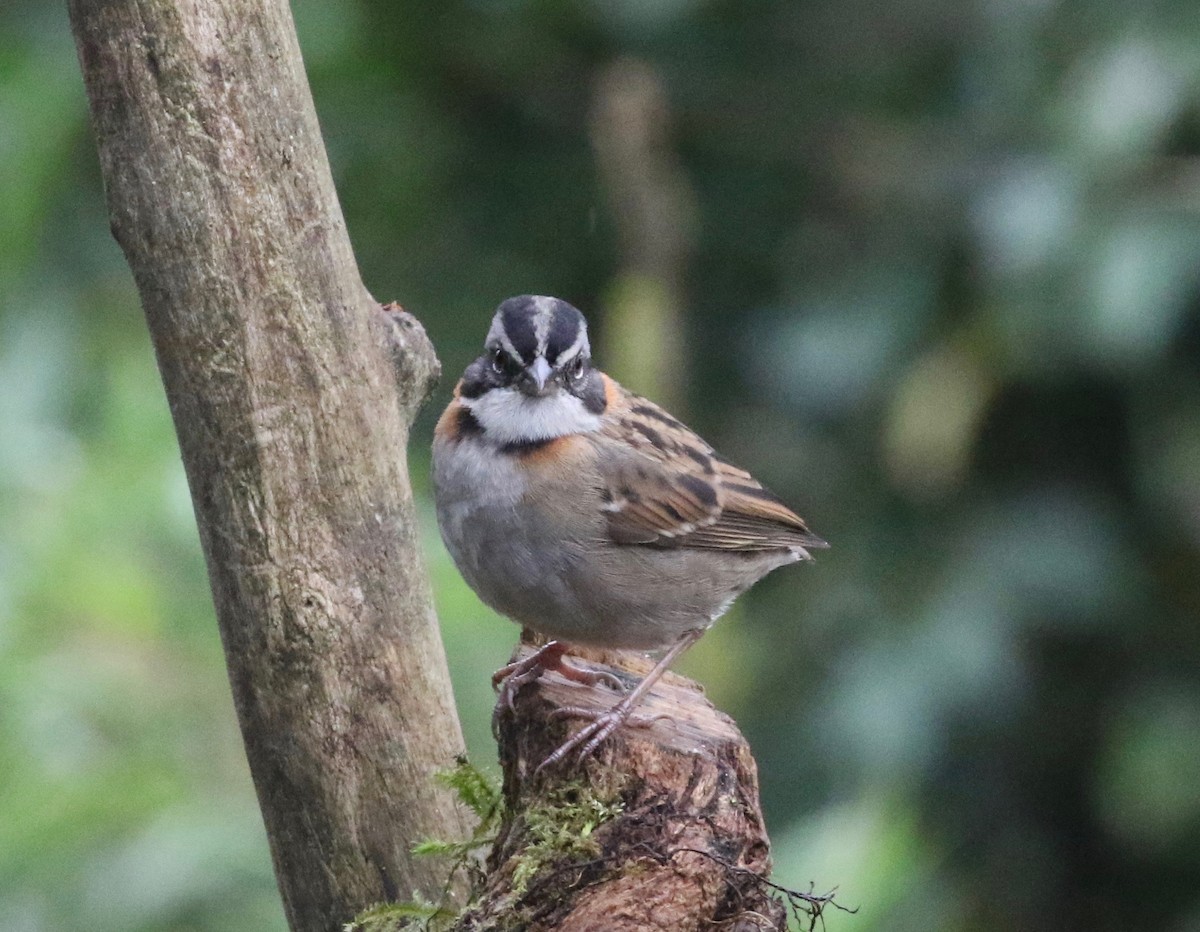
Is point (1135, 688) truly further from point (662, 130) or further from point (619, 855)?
point (619, 855)

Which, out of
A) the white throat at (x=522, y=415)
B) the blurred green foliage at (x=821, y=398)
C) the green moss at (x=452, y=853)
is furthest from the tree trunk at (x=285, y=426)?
the blurred green foliage at (x=821, y=398)

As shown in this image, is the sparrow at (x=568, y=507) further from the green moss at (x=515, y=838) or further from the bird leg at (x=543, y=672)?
the green moss at (x=515, y=838)

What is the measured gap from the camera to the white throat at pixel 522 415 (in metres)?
4.50

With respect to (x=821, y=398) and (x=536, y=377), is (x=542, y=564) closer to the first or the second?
(x=536, y=377)

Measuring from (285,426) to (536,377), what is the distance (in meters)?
1.01

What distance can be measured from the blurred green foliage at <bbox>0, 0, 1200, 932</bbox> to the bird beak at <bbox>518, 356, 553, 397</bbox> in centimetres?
136

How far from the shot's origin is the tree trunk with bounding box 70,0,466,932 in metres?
3.40

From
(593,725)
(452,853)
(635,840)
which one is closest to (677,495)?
(593,725)

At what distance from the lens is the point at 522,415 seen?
4.52 meters

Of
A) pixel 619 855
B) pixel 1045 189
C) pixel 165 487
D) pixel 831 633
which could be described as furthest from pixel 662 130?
pixel 619 855

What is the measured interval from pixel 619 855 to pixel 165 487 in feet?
9.32

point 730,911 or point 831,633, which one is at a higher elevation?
point 730,911

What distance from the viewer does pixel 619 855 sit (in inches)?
130

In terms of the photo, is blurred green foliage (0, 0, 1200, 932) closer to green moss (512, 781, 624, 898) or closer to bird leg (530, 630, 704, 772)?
bird leg (530, 630, 704, 772)
